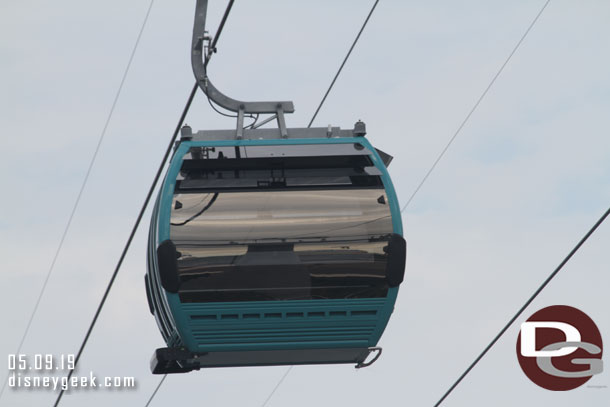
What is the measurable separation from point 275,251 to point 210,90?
6.28 ft

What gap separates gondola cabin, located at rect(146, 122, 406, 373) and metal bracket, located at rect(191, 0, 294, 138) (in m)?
0.66

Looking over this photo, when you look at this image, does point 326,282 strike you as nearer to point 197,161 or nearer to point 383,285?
point 383,285

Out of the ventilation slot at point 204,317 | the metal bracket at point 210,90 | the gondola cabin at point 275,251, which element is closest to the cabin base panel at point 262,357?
the gondola cabin at point 275,251

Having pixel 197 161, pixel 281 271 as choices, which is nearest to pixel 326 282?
pixel 281 271

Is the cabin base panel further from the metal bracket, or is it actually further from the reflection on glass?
the metal bracket

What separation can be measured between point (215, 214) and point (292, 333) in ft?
3.68

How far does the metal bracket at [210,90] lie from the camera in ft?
45.9

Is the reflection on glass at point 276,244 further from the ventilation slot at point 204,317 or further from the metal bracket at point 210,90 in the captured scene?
the metal bracket at point 210,90

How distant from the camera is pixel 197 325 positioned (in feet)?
42.4

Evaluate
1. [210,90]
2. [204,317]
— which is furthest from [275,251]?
[210,90]

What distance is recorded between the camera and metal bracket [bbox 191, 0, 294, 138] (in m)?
14.0

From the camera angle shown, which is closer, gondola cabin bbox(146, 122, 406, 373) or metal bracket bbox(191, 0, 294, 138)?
gondola cabin bbox(146, 122, 406, 373)

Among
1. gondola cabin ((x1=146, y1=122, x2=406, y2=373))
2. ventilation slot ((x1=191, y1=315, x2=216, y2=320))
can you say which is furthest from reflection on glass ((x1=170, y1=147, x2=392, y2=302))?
ventilation slot ((x1=191, y1=315, x2=216, y2=320))

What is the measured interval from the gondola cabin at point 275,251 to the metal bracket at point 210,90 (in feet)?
2.18
